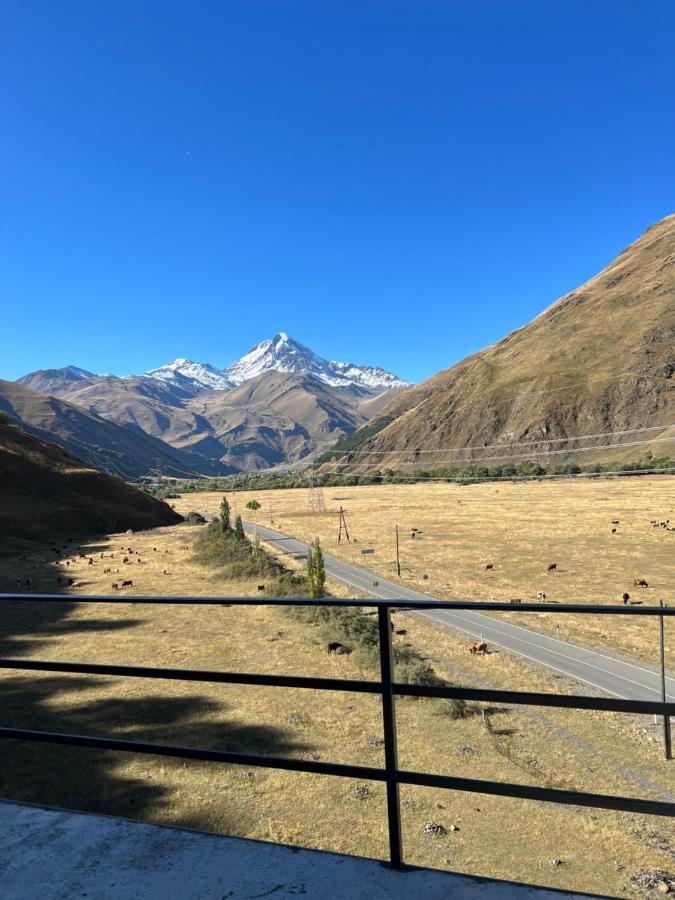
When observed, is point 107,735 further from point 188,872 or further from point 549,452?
point 549,452

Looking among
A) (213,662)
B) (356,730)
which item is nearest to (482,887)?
(356,730)

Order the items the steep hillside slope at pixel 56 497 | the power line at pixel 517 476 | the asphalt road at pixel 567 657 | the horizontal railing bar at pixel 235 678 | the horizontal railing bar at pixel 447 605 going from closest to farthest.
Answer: the horizontal railing bar at pixel 447 605 → the horizontal railing bar at pixel 235 678 → the asphalt road at pixel 567 657 → the steep hillside slope at pixel 56 497 → the power line at pixel 517 476

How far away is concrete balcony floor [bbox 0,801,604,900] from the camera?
9.37 feet

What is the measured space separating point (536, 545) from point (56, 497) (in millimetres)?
45197

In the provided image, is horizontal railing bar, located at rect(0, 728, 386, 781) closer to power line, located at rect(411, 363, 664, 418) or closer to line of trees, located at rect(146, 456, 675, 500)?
line of trees, located at rect(146, 456, 675, 500)

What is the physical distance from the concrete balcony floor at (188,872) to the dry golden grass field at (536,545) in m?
24.0

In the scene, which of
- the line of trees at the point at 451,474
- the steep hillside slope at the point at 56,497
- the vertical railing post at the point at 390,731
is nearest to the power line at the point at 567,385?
the line of trees at the point at 451,474

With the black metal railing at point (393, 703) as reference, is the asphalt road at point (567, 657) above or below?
below

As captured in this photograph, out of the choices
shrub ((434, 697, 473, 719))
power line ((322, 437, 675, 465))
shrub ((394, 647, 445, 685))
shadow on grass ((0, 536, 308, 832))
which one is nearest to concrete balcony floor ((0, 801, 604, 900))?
shadow on grass ((0, 536, 308, 832))

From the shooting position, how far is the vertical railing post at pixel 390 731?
2.88 m

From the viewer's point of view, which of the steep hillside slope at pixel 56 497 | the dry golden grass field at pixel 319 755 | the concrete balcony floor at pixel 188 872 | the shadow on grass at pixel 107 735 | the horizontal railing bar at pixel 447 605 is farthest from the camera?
the steep hillside slope at pixel 56 497

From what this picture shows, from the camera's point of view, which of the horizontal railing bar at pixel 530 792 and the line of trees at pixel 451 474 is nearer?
the horizontal railing bar at pixel 530 792

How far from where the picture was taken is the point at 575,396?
513ft

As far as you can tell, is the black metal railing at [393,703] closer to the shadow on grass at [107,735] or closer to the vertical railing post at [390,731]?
the vertical railing post at [390,731]
